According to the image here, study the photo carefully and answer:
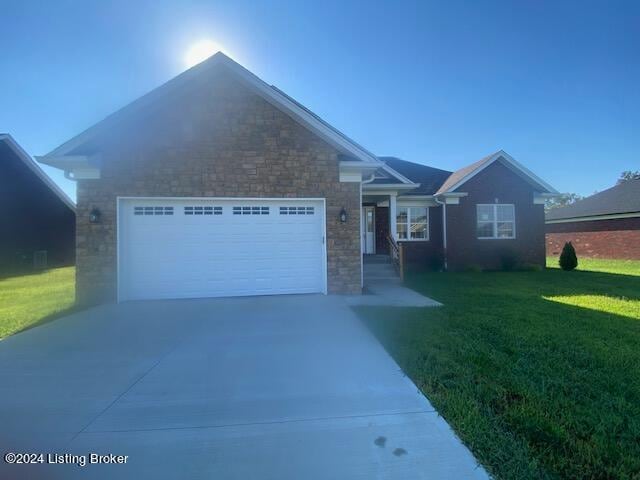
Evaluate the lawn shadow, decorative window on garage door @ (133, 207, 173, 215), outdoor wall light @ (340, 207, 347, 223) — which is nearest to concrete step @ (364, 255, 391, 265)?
outdoor wall light @ (340, 207, 347, 223)

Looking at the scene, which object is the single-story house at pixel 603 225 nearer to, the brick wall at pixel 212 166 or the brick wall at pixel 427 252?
the brick wall at pixel 427 252

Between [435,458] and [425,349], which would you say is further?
[425,349]

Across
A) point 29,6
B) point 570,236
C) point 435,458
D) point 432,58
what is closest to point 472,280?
point 432,58

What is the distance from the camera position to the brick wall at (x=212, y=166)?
26.7ft

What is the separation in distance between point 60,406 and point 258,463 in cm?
223

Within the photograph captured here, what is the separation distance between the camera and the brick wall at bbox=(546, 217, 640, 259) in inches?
800

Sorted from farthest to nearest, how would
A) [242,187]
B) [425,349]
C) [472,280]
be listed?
1. [472,280]
2. [242,187]
3. [425,349]

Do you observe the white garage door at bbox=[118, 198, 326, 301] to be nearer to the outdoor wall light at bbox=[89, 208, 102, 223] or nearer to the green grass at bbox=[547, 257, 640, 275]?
the outdoor wall light at bbox=[89, 208, 102, 223]

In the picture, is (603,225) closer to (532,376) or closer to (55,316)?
(532,376)

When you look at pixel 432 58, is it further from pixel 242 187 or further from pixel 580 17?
pixel 242 187

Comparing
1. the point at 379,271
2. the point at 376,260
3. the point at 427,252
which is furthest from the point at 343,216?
the point at 427,252

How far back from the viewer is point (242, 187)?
337 inches

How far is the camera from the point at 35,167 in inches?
768

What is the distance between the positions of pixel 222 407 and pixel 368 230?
12264mm
